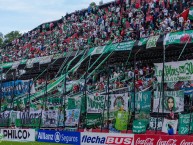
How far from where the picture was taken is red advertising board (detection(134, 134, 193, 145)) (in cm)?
1514

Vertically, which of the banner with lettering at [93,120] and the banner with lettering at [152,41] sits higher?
the banner with lettering at [152,41]

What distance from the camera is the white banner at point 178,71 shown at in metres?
18.6

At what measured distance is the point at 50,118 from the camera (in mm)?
24516

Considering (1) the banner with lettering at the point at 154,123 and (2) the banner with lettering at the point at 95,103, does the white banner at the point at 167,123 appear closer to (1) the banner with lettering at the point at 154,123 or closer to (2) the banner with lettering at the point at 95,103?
(1) the banner with lettering at the point at 154,123

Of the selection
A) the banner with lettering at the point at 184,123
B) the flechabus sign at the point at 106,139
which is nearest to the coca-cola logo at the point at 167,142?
the flechabus sign at the point at 106,139

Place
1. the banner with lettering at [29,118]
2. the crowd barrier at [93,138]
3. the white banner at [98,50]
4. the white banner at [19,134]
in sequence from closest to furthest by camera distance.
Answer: the crowd barrier at [93,138]
the white banner at [19,134]
the banner with lettering at [29,118]
the white banner at [98,50]

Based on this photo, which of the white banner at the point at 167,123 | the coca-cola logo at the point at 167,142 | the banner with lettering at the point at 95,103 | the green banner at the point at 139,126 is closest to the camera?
the coca-cola logo at the point at 167,142

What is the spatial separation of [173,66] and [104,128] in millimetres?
5166

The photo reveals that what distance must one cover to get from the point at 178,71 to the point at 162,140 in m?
3.99

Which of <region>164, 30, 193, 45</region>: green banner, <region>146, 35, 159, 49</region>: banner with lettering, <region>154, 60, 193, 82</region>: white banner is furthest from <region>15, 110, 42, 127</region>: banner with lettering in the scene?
<region>154, 60, 193, 82</region>: white banner

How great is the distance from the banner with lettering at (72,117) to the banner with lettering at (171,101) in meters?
4.39

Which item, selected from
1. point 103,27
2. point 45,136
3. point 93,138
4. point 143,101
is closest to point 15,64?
point 103,27

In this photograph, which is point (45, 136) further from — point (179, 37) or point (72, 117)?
point (179, 37)

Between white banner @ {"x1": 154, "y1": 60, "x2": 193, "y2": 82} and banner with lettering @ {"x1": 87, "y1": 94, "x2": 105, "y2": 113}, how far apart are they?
4226 mm
